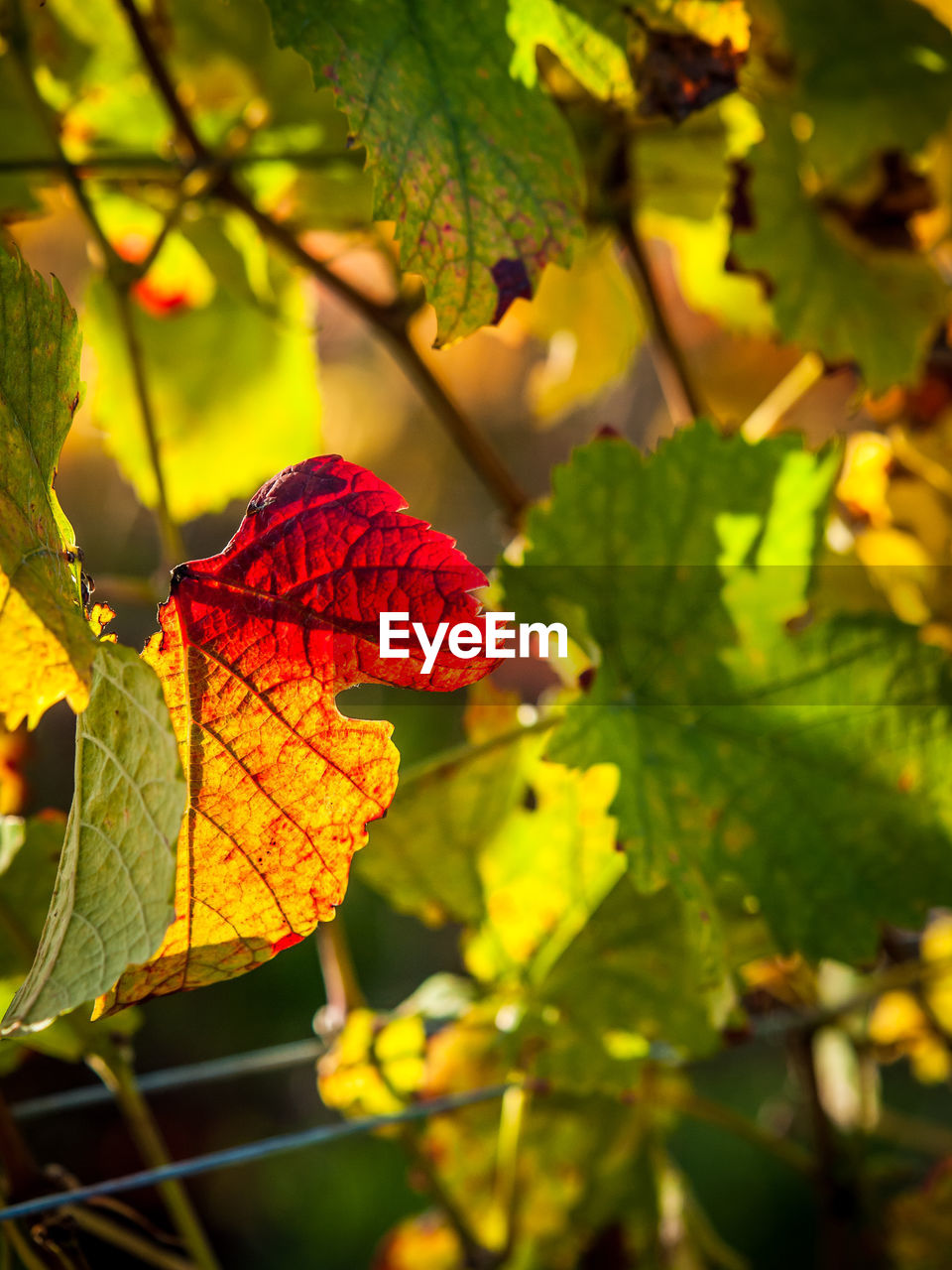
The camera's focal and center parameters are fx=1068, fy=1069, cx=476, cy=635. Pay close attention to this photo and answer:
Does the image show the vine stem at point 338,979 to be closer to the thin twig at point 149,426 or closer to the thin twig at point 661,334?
the thin twig at point 149,426

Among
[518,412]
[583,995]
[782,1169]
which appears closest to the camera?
[583,995]

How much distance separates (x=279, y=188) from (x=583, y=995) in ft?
1.75

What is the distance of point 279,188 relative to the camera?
0.69 metres

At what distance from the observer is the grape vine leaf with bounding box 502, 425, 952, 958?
529 millimetres

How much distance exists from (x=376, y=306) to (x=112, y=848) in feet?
1.46

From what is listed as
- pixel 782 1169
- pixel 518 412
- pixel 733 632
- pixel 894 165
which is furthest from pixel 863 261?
pixel 518 412

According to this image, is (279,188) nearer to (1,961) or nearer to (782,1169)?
(1,961)

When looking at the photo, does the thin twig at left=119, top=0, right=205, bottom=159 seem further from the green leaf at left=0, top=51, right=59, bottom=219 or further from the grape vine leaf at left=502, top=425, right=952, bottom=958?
the grape vine leaf at left=502, top=425, right=952, bottom=958

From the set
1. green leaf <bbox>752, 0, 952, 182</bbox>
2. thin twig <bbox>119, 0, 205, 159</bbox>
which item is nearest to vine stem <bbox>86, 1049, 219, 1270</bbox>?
thin twig <bbox>119, 0, 205, 159</bbox>

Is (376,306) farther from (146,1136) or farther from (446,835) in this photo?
(146,1136)

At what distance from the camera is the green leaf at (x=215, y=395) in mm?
741

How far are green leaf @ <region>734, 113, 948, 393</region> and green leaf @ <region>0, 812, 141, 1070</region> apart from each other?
47 cm

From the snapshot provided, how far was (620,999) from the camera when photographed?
59 centimetres

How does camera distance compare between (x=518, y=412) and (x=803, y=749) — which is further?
(x=518, y=412)
